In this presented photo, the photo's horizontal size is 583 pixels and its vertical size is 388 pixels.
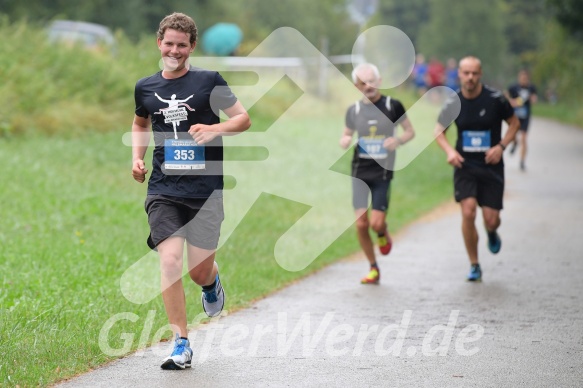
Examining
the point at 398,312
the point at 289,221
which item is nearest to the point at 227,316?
the point at 398,312

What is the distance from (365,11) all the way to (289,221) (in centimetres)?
1790

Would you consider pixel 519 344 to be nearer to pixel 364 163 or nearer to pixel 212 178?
pixel 212 178

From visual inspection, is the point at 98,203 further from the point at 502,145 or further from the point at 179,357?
the point at 179,357

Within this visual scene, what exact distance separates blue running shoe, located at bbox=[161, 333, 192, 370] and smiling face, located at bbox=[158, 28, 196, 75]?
169 centimetres

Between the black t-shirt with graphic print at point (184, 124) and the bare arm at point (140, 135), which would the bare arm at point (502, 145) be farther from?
the bare arm at point (140, 135)

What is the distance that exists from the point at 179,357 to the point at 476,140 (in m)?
4.96

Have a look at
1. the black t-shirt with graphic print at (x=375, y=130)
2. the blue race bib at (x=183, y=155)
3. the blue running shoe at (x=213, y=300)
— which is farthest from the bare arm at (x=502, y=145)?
the blue race bib at (x=183, y=155)

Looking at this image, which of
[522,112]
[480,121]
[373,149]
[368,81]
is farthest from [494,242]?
[522,112]

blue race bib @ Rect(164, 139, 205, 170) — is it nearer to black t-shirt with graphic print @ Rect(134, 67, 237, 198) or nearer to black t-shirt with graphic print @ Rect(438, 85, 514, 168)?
black t-shirt with graphic print @ Rect(134, 67, 237, 198)

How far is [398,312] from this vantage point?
883cm

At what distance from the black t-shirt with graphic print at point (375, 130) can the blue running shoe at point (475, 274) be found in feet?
3.96

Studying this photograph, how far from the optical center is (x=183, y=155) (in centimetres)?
674

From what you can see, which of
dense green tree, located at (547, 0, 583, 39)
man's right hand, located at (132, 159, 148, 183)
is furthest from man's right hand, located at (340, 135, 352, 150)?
dense green tree, located at (547, 0, 583, 39)

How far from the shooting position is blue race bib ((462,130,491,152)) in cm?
1051
